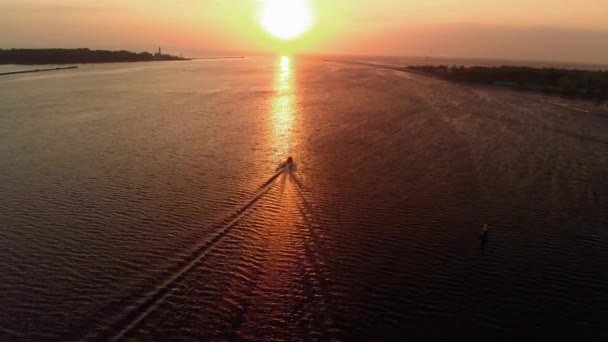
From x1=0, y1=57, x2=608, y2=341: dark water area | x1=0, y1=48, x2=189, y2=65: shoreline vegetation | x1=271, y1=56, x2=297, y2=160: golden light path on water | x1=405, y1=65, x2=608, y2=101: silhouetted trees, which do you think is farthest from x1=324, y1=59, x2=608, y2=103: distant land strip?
x1=0, y1=48, x2=189, y2=65: shoreline vegetation

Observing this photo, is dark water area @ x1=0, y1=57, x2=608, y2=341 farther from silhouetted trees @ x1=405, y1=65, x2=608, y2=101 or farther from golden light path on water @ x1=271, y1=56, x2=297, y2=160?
silhouetted trees @ x1=405, y1=65, x2=608, y2=101

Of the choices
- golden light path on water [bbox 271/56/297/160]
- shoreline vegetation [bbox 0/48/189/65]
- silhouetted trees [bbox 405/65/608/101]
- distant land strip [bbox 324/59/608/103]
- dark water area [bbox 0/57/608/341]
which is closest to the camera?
dark water area [bbox 0/57/608/341]

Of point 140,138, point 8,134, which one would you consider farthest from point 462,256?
point 8,134

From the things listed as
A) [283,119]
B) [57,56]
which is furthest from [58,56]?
[283,119]

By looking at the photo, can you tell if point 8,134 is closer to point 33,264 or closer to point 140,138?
point 140,138

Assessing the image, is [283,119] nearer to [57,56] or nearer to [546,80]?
[546,80]

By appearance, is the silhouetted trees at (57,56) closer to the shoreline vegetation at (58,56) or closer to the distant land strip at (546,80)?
the shoreline vegetation at (58,56)

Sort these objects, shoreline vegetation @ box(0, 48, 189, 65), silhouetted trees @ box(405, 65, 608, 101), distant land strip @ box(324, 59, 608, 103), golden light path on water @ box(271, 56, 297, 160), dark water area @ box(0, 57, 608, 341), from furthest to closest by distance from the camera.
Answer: shoreline vegetation @ box(0, 48, 189, 65) < silhouetted trees @ box(405, 65, 608, 101) < distant land strip @ box(324, 59, 608, 103) < golden light path on water @ box(271, 56, 297, 160) < dark water area @ box(0, 57, 608, 341)
